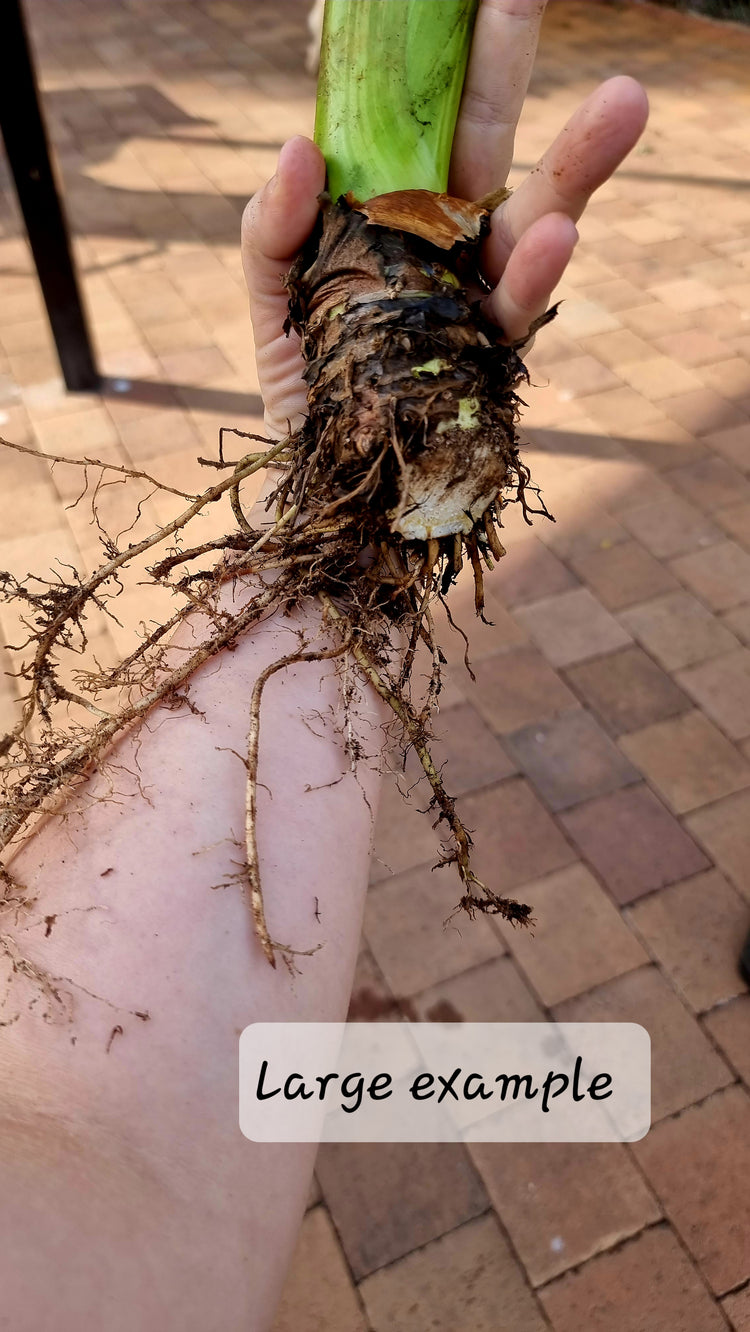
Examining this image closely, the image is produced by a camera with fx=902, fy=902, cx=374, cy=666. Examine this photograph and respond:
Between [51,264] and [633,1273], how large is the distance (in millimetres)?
2969

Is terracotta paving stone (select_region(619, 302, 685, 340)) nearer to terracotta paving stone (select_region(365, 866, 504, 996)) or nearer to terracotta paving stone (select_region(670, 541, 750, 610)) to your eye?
terracotta paving stone (select_region(670, 541, 750, 610))

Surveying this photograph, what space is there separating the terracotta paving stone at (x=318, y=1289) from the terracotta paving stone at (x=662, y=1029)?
1.92 feet

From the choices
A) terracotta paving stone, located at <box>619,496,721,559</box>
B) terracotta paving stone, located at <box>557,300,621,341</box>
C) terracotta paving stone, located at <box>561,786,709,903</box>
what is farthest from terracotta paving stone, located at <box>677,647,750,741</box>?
terracotta paving stone, located at <box>557,300,621,341</box>

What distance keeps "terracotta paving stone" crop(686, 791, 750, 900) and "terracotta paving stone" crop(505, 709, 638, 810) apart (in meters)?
0.18

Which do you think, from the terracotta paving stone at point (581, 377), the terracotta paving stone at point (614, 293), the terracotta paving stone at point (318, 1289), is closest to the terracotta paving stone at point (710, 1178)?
the terracotta paving stone at point (318, 1289)

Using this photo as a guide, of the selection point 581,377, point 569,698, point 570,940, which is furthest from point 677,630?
point 581,377

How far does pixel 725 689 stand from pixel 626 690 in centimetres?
26

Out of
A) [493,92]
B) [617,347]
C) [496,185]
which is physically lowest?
[617,347]

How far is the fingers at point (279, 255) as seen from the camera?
1272 mm

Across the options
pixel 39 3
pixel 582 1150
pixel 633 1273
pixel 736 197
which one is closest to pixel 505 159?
pixel 582 1150

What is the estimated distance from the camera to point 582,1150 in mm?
1638

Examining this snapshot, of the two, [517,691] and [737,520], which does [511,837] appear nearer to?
[517,691]

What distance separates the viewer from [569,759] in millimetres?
2205

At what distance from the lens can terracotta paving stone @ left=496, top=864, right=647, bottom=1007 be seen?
185 cm
